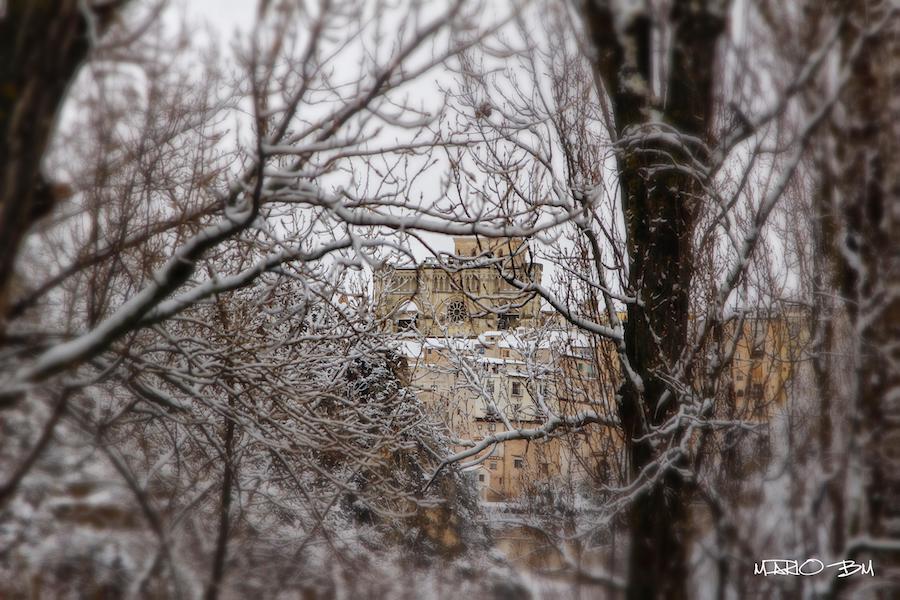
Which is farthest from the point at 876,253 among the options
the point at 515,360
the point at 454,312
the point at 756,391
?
the point at 515,360

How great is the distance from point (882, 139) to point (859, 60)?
0.30 metres

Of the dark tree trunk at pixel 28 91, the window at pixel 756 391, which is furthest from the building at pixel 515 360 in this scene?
the dark tree trunk at pixel 28 91

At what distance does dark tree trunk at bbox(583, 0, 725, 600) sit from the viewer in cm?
315

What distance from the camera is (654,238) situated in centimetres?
368

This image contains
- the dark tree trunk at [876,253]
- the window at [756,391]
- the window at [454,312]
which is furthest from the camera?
the window at [454,312]

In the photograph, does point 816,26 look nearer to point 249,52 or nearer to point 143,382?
point 249,52

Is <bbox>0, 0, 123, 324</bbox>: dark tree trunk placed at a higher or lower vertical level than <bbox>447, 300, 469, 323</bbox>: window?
lower

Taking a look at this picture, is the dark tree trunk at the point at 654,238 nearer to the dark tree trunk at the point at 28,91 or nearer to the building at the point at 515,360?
the building at the point at 515,360

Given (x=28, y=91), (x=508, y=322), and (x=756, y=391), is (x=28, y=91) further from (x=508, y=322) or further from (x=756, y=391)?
(x=508, y=322)

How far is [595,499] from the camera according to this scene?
4.44 m

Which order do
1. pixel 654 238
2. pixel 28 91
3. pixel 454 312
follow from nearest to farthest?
pixel 28 91
pixel 654 238
pixel 454 312

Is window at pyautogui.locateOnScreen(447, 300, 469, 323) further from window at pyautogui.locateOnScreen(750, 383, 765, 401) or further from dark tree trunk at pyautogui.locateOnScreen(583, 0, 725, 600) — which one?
window at pyautogui.locateOnScreen(750, 383, 765, 401)

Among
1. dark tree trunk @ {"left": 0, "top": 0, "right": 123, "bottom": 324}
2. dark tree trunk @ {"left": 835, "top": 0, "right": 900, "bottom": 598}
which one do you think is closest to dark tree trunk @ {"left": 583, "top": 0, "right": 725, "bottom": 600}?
dark tree trunk @ {"left": 835, "top": 0, "right": 900, "bottom": 598}

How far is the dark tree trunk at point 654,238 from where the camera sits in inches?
124
